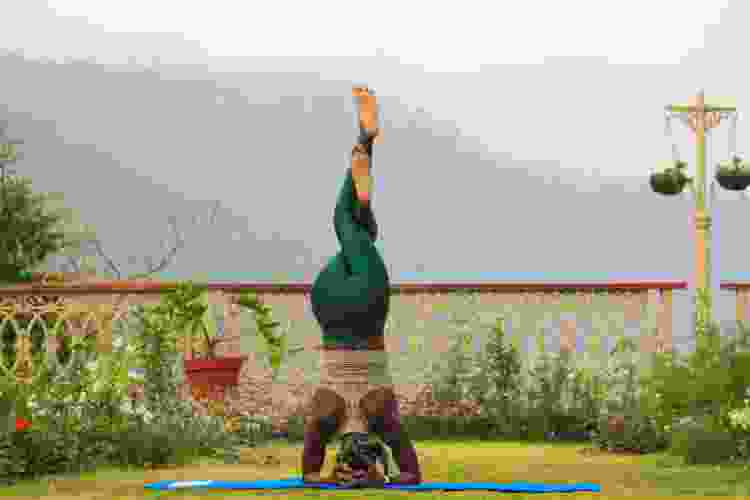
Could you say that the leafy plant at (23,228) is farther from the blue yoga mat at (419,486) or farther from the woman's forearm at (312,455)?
the woman's forearm at (312,455)

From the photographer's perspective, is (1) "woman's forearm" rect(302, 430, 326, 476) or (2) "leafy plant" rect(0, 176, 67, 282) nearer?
(1) "woman's forearm" rect(302, 430, 326, 476)

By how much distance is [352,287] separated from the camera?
8086 millimetres

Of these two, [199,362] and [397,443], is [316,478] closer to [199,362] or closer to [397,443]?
[397,443]

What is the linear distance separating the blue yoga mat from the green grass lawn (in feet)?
0.41

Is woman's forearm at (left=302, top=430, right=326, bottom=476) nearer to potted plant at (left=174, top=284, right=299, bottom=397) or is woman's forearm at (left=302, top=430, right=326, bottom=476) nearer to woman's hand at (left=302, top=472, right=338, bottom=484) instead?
woman's hand at (left=302, top=472, right=338, bottom=484)

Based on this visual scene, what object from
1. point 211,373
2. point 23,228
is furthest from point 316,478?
point 23,228

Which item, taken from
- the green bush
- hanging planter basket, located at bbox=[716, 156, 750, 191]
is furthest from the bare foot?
hanging planter basket, located at bbox=[716, 156, 750, 191]

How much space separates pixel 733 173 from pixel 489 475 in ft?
19.1

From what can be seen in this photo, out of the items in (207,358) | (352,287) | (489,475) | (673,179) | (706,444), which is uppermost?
(673,179)

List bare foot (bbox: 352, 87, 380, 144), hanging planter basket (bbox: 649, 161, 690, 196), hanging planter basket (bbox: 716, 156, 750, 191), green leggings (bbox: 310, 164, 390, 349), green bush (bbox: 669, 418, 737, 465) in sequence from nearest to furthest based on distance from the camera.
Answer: green leggings (bbox: 310, 164, 390, 349), bare foot (bbox: 352, 87, 380, 144), green bush (bbox: 669, 418, 737, 465), hanging planter basket (bbox: 649, 161, 690, 196), hanging planter basket (bbox: 716, 156, 750, 191)

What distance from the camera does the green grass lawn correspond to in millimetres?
7750

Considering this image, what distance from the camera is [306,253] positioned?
18266mm

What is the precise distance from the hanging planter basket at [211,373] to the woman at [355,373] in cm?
334

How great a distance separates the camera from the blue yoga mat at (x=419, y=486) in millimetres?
7824
